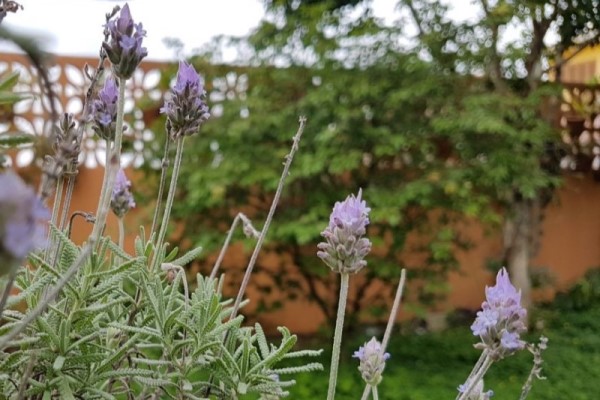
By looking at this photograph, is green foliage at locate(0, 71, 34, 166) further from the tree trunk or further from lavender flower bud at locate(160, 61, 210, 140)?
the tree trunk

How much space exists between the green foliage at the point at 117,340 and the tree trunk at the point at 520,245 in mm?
5149

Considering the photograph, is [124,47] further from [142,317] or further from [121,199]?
[121,199]

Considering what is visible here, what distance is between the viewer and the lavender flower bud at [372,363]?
0.85 meters

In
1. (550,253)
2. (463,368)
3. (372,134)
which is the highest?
(372,134)

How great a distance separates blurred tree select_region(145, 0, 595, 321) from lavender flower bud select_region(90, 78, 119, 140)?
3.40 m

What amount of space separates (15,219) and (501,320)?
528mm

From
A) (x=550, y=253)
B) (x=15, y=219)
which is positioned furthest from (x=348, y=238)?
(x=550, y=253)

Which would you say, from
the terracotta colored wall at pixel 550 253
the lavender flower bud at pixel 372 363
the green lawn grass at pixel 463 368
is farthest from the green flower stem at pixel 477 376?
the terracotta colored wall at pixel 550 253

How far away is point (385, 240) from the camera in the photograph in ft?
16.3

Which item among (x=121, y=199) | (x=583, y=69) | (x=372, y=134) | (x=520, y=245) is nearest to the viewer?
(x=121, y=199)

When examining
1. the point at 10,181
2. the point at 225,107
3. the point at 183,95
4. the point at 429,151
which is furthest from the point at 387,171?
the point at 10,181

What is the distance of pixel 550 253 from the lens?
21.8ft

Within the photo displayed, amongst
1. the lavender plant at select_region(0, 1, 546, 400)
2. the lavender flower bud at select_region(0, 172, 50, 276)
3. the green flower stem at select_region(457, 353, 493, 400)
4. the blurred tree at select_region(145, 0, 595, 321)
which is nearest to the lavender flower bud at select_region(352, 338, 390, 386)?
the lavender plant at select_region(0, 1, 546, 400)

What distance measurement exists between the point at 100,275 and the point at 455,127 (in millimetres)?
3960
